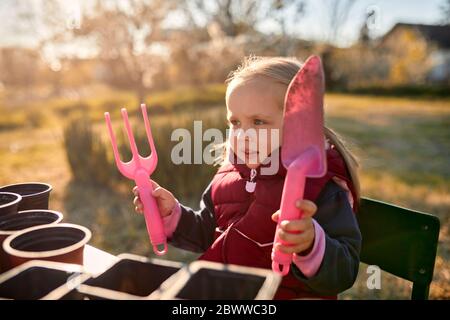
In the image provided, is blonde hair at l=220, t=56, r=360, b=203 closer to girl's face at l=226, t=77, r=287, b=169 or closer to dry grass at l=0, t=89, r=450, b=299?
girl's face at l=226, t=77, r=287, b=169

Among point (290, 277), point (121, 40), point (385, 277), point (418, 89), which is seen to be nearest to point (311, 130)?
point (290, 277)

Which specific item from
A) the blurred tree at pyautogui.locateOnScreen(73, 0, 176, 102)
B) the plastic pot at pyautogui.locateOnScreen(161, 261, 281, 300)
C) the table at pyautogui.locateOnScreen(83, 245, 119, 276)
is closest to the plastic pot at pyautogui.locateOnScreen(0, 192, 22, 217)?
the table at pyautogui.locateOnScreen(83, 245, 119, 276)

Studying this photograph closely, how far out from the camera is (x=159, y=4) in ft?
26.0

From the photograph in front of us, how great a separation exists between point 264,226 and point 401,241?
0.49 metres

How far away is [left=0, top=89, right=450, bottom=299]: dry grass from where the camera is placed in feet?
11.0

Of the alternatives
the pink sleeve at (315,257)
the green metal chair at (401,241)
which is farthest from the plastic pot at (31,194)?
the green metal chair at (401,241)

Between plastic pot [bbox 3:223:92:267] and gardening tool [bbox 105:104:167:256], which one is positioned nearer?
plastic pot [bbox 3:223:92:267]

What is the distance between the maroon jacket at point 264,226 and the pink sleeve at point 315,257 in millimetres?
26

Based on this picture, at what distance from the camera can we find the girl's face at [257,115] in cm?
129

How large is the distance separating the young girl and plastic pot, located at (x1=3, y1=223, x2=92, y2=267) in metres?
0.26

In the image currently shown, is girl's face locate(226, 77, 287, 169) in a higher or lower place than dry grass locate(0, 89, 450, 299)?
higher

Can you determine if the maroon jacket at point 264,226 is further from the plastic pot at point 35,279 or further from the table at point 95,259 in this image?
the plastic pot at point 35,279

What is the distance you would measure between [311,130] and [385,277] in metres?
2.46
